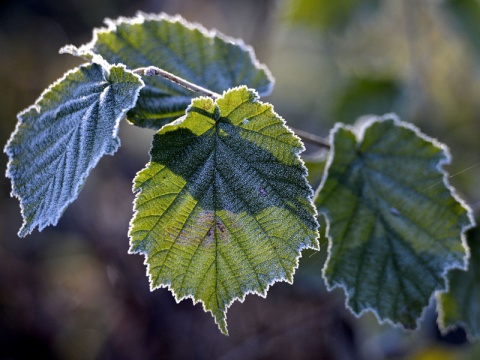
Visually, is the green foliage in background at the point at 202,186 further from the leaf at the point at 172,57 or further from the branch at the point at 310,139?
the branch at the point at 310,139

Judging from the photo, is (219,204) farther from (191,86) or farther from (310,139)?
(310,139)

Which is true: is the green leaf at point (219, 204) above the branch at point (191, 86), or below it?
below

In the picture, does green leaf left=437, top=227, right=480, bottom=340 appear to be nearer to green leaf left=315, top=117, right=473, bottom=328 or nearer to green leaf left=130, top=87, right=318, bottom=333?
green leaf left=315, top=117, right=473, bottom=328

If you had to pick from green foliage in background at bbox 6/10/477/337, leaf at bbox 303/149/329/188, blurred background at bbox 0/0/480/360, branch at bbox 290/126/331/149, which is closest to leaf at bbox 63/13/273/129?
green foliage in background at bbox 6/10/477/337

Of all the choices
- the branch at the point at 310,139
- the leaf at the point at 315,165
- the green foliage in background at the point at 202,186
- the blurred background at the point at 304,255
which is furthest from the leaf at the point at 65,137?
the blurred background at the point at 304,255

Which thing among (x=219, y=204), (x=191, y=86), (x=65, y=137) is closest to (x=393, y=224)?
(x=219, y=204)
